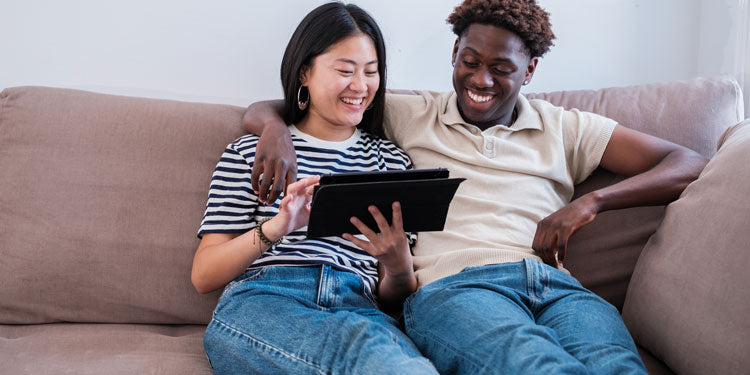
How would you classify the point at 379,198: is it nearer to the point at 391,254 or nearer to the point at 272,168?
the point at 391,254

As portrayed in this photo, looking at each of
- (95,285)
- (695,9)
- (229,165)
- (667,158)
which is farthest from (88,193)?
(695,9)

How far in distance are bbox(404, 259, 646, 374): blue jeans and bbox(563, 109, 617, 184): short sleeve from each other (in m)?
0.36

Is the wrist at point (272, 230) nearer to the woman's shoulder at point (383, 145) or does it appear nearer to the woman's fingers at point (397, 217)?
the woman's fingers at point (397, 217)

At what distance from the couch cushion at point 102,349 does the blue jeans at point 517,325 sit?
1.51 ft

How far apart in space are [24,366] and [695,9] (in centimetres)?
205

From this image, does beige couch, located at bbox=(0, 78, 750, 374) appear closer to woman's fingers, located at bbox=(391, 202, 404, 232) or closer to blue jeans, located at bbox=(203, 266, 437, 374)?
blue jeans, located at bbox=(203, 266, 437, 374)

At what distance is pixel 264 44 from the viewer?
1.91 metres

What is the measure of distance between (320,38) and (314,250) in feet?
1.56

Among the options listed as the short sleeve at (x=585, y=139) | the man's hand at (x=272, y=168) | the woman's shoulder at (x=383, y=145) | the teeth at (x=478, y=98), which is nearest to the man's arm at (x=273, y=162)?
the man's hand at (x=272, y=168)

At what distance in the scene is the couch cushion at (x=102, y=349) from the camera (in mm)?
1232

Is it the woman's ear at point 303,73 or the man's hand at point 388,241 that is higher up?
the woman's ear at point 303,73

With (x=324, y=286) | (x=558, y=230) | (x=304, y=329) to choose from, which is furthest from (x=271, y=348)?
(x=558, y=230)

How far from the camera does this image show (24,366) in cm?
122

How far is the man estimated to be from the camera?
1167 mm
